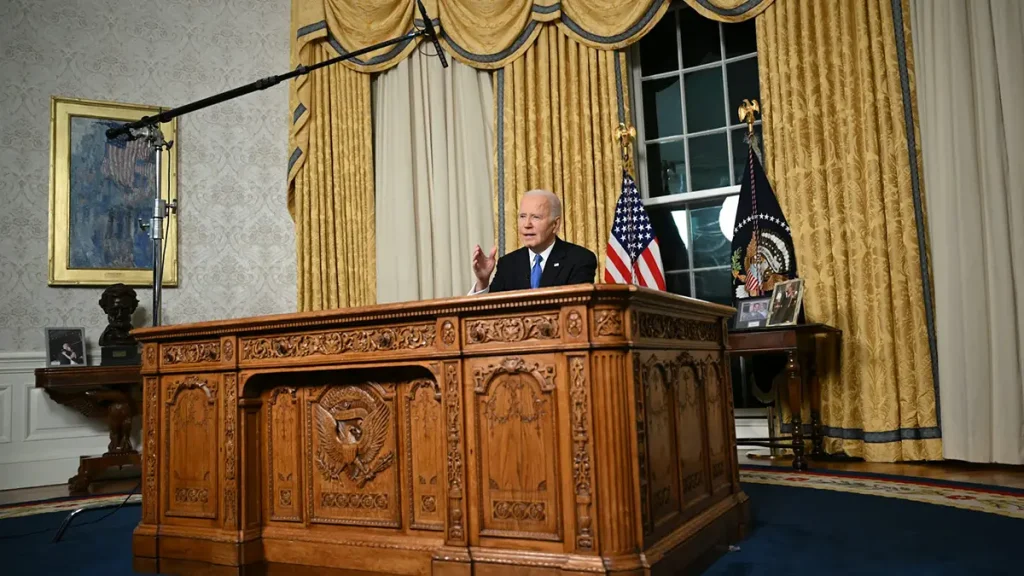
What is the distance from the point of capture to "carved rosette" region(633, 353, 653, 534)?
2205mm

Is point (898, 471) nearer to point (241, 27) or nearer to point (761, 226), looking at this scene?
point (761, 226)

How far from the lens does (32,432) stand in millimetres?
5438

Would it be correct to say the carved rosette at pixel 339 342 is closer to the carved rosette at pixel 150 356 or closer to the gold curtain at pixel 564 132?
the carved rosette at pixel 150 356

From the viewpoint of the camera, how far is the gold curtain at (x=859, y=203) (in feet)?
14.6

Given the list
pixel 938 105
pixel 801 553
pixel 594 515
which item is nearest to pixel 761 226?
pixel 938 105

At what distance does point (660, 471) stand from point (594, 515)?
1.09ft

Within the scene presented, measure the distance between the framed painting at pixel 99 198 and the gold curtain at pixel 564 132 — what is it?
7.66 ft

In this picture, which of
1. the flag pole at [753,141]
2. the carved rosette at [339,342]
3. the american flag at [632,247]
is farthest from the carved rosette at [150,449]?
the flag pole at [753,141]

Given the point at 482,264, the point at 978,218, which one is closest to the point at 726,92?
the point at 978,218

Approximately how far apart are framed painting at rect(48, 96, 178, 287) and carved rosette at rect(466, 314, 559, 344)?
161 inches

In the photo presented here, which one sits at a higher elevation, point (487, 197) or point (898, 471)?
point (487, 197)

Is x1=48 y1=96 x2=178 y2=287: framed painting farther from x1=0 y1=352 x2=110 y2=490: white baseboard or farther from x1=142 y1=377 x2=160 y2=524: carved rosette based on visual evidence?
x1=142 y1=377 x2=160 y2=524: carved rosette

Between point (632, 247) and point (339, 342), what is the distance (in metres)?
2.90

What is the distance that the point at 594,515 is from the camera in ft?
7.02
